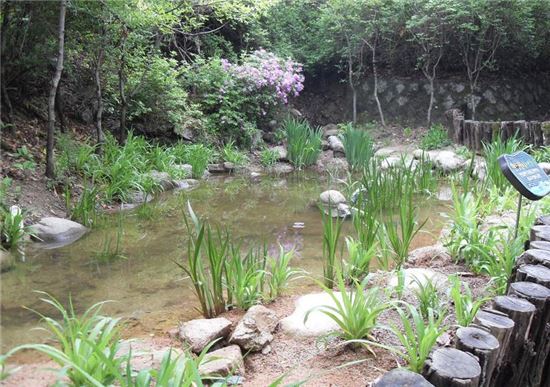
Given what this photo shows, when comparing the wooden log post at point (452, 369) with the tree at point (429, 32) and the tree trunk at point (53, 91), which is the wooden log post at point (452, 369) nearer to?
the tree trunk at point (53, 91)

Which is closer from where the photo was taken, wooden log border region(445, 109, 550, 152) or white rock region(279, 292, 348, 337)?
white rock region(279, 292, 348, 337)

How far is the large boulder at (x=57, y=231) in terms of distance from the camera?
3854 mm

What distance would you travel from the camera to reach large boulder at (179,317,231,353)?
7.13 ft

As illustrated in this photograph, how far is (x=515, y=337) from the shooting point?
177 cm

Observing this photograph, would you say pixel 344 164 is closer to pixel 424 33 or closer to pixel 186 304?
pixel 424 33

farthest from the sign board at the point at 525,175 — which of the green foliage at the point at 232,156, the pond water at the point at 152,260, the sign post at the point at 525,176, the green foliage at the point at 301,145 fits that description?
the green foliage at the point at 232,156

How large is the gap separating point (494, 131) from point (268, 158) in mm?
3345

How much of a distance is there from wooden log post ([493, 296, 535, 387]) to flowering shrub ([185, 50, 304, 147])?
6.56m

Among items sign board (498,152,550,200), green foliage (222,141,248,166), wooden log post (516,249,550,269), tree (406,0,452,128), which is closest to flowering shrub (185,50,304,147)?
green foliage (222,141,248,166)

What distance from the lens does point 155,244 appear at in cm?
395

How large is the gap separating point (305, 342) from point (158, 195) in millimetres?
3782

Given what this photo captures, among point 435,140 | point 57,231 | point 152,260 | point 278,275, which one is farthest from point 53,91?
point 435,140

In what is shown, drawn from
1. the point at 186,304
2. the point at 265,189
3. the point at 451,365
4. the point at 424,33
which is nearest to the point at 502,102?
the point at 424,33

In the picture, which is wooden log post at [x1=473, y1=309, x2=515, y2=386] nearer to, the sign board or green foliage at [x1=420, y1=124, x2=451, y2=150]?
the sign board
